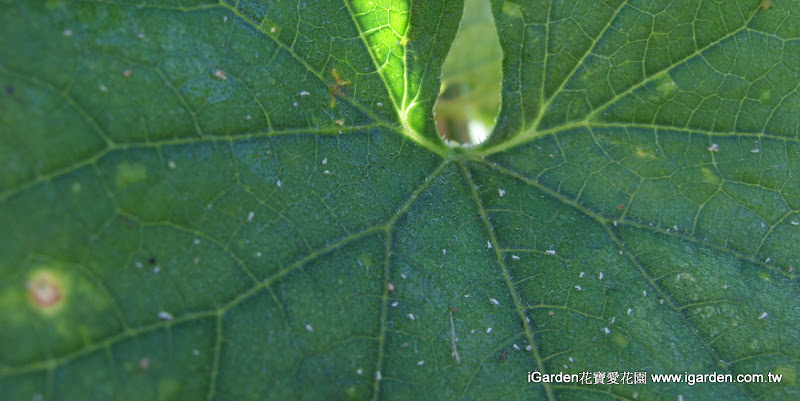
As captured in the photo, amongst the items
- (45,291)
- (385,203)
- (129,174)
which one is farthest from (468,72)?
(45,291)

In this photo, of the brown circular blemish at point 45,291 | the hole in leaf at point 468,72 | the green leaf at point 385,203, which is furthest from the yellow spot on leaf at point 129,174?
the hole in leaf at point 468,72

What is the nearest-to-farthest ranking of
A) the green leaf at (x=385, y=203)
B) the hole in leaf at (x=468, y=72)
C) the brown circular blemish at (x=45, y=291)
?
the brown circular blemish at (x=45, y=291)
the green leaf at (x=385, y=203)
the hole in leaf at (x=468, y=72)

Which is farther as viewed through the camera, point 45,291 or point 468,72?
point 468,72

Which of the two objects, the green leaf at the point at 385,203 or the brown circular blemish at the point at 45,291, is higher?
the green leaf at the point at 385,203

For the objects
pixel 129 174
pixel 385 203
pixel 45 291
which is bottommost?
pixel 45 291

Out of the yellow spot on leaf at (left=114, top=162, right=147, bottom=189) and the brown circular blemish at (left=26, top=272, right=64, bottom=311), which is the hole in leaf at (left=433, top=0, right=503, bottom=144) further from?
the brown circular blemish at (left=26, top=272, right=64, bottom=311)

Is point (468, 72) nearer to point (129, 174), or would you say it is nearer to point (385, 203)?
point (385, 203)

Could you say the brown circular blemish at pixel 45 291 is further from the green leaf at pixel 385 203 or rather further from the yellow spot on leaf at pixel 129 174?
the yellow spot on leaf at pixel 129 174

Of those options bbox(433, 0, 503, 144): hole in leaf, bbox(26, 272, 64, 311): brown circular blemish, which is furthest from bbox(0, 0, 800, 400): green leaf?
bbox(433, 0, 503, 144): hole in leaf
